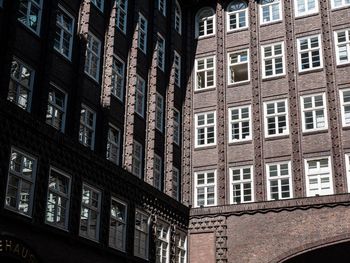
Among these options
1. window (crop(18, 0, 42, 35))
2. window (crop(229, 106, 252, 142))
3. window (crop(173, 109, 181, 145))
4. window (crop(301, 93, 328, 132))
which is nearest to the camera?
window (crop(18, 0, 42, 35))

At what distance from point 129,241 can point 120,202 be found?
1.76 meters

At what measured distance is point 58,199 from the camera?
24.3 meters

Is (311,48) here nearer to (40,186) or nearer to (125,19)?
(125,19)

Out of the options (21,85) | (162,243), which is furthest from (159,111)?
(21,85)

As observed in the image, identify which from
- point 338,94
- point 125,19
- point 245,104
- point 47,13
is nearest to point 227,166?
point 245,104

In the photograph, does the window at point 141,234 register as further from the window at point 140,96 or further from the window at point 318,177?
the window at point 318,177

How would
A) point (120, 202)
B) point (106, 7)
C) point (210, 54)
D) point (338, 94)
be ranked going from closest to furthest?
point (120, 202) → point (106, 7) → point (338, 94) → point (210, 54)

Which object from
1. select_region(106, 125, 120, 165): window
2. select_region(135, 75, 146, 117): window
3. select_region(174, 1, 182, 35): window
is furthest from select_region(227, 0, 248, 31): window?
select_region(106, 125, 120, 165): window

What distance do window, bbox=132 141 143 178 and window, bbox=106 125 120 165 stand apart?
104 cm

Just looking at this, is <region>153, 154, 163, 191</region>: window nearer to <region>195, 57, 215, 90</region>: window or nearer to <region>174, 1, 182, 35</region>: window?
<region>195, 57, 215, 90</region>: window

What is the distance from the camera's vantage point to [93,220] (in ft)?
86.4

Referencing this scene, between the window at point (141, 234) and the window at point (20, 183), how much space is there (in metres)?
7.51

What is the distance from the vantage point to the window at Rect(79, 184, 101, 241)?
25672mm

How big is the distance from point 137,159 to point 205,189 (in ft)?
18.2
